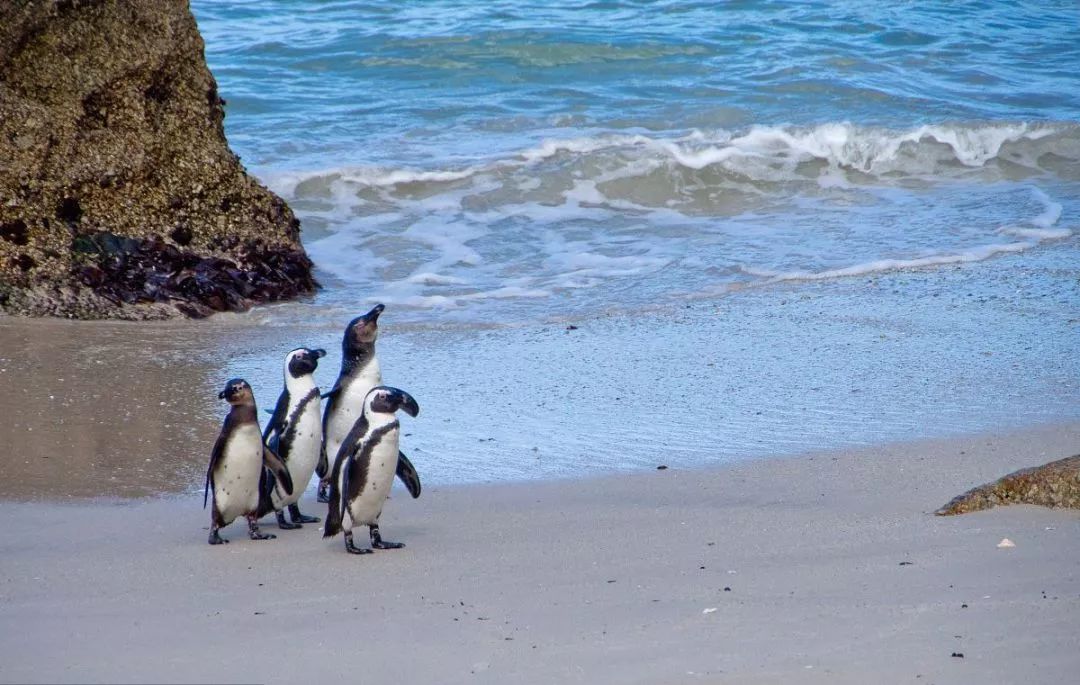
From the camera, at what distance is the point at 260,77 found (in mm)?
16234

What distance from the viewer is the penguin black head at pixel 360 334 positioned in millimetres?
5161

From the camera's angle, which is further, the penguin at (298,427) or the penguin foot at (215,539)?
the penguin at (298,427)

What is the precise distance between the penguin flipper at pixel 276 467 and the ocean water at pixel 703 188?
688 mm

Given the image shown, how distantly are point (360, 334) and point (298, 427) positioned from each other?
51 centimetres

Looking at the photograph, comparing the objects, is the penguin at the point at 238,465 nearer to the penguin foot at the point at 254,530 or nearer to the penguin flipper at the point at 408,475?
the penguin foot at the point at 254,530

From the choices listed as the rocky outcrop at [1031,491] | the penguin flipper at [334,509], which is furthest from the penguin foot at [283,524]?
the rocky outcrop at [1031,491]

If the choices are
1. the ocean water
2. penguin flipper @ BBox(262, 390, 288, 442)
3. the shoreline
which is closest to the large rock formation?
the shoreline

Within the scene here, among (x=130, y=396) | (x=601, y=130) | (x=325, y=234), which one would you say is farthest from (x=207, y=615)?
(x=601, y=130)

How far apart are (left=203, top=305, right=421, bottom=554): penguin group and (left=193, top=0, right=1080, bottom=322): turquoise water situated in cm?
301

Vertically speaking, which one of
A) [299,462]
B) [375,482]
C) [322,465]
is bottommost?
[322,465]

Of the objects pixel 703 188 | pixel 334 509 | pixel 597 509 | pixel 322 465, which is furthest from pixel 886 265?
pixel 334 509

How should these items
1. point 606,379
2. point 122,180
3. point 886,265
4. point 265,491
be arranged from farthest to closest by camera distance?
point 886,265, point 122,180, point 606,379, point 265,491

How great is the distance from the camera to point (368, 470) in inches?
171

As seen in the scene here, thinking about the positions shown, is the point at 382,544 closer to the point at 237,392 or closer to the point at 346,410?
the point at 237,392
